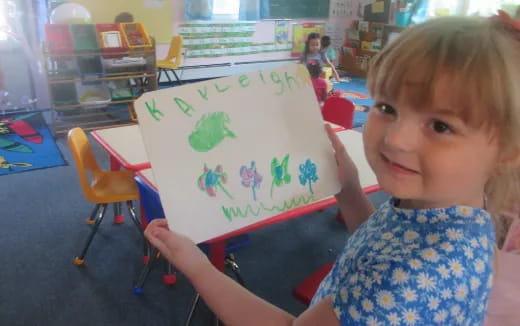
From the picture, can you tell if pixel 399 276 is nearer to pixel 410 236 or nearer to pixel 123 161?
pixel 410 236

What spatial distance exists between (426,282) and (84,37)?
12.8 ft

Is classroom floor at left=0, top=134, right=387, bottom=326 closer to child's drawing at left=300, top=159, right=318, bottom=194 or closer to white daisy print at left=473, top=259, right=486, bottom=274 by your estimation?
child's drawing at left=300, top=159, right=318, bottom=194

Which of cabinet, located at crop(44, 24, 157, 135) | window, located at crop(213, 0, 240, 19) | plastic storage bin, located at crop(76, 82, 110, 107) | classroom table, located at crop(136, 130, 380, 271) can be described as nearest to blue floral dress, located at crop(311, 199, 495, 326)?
classroom table, located at crop(136, 130, 380, 271)

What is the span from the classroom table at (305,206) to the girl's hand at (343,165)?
179 mm

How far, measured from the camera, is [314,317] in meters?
0.59

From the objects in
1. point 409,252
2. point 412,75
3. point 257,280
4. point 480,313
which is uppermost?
point 412,75

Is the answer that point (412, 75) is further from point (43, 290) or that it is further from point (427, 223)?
point (43, 290)

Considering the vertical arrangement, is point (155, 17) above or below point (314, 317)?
above

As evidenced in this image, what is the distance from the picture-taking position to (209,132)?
80 cm

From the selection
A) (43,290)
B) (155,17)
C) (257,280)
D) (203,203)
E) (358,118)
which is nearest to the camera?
(203,203)

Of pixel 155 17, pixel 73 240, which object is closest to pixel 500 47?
pixel 73 240

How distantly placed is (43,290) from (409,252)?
1757 mm

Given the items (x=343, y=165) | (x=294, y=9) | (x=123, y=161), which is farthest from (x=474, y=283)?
(x=294, y=9)

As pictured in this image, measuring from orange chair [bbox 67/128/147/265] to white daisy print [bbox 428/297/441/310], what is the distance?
5.07 feet
